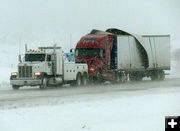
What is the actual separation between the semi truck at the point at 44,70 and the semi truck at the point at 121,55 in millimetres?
3132

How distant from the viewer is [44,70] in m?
26.0

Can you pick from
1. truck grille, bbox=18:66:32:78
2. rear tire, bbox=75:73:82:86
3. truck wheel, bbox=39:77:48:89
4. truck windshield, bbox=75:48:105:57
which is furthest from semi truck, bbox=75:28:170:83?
truck grille, bbox=18:66:32:78

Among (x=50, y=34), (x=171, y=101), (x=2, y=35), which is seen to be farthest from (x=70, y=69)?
(x=50, y=34)

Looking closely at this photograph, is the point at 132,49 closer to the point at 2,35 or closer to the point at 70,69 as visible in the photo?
the point at 70,69

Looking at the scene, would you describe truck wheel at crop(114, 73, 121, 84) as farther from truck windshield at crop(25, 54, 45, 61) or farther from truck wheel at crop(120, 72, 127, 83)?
truck windshield at crop(25, 54, 45, 61)

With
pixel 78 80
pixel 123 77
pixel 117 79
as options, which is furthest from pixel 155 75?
pixel 78 80

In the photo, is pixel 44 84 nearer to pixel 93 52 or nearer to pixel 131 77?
pixel 93 52

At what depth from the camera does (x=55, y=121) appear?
12.3 meters

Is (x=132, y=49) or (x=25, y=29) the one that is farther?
(x=25, y=29)

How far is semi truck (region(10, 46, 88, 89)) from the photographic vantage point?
25469 mm

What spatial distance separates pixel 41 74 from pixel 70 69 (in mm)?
3351

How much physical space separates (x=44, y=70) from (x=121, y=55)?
9.52 m

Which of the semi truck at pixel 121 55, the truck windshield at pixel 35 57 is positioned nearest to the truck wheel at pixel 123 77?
the semi truck at pixel 121 55

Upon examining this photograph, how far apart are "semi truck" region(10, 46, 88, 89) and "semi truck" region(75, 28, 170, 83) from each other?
10.3 ft
